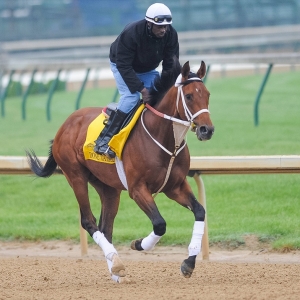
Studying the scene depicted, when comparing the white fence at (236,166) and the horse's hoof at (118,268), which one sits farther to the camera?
the white fence at (236,166)

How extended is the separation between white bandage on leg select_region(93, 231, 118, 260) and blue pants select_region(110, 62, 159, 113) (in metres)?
1.12

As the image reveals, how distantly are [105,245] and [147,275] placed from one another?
49cm

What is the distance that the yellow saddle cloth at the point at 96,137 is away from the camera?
6641 millimetres

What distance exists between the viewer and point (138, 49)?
6.68 meters

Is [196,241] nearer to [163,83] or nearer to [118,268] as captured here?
[118,268]

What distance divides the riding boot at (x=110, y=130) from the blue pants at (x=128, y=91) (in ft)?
0.21

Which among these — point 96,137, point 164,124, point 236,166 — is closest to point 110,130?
point 96,137

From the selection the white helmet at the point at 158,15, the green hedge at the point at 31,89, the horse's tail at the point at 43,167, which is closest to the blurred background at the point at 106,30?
the green hedge at the point at 31,89

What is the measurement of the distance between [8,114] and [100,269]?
11095mm

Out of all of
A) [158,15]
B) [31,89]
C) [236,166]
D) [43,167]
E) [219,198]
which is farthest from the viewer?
[31,89]

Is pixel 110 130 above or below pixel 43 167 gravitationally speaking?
above

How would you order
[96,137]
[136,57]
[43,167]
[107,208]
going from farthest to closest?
1. [43,167]
2. [107,208]
3. [96,137]
4. [136,57]

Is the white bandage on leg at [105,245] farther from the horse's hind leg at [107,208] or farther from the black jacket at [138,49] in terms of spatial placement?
the black jacket at [138,49]

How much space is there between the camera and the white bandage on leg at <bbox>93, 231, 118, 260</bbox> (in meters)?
6.61
